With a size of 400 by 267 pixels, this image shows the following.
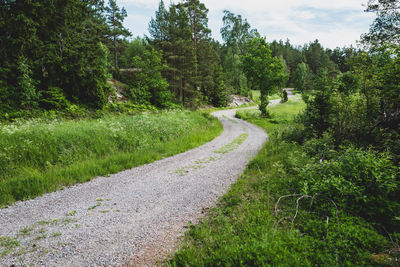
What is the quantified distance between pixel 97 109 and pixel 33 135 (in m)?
13.0

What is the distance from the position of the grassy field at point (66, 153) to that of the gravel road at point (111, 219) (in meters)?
0.58

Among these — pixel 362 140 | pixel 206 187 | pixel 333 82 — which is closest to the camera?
pixel 206 187

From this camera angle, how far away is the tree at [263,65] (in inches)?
985

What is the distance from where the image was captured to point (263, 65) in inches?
989

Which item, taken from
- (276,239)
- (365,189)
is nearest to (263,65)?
(365,189)

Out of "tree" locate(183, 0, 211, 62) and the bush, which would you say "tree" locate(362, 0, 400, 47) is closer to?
the bush

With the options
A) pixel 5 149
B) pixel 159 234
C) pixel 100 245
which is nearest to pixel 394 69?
pixel 159 234

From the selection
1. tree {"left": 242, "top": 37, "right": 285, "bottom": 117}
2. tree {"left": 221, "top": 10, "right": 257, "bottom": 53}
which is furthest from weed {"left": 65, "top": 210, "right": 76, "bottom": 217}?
tree {"left": 221, "top": 10, "right": 257, "bottom": 53}

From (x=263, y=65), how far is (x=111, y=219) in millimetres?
26216

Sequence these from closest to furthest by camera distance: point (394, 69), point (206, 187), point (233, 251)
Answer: point (233, 251)
point (394, 69)
point (206, 187)

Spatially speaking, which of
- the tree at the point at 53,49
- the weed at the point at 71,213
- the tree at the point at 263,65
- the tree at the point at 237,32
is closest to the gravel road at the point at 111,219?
the weed at the point at 71,213

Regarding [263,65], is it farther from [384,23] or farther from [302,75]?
[302,75]

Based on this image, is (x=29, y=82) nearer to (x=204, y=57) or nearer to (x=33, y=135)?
(x=33, y=135)

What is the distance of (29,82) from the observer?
15711 millimetres
